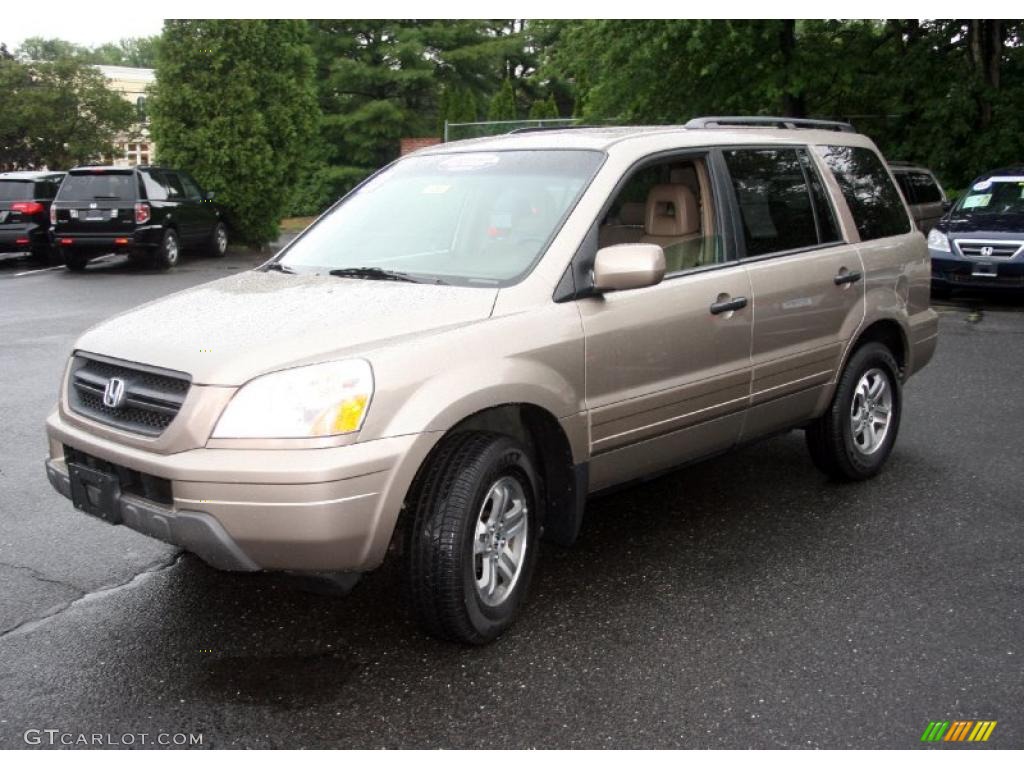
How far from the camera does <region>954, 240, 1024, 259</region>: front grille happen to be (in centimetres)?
1299

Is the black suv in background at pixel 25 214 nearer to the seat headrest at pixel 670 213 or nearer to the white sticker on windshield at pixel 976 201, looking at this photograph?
the white sticker on windshield at pixel 976 201

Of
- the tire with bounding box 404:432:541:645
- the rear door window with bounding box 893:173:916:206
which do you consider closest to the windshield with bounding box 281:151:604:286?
the tire with bounding box 404:432:541:645

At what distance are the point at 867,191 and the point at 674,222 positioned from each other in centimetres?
166

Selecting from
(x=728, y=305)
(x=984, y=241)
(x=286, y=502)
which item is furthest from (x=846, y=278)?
(x=984, y=241)

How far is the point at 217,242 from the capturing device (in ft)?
70.3

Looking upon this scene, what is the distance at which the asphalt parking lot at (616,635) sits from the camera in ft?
11.1

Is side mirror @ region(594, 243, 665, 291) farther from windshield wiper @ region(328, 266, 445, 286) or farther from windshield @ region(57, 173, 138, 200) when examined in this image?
windshield @ region(57, 173, 138, 200)

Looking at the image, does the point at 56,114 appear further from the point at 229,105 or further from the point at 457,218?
the point at 457,218

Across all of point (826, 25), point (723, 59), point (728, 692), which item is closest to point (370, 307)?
point (728, 692)

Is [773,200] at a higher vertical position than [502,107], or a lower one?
lower

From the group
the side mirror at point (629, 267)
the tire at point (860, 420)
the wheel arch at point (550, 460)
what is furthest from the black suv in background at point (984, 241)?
the wheel arch at point (550, 460)

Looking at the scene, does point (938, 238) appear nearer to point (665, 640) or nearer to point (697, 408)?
point (697, 408)

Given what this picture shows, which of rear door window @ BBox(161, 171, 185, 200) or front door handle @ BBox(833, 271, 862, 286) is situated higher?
front door handle @ BBox(833, 271, 862, 286)

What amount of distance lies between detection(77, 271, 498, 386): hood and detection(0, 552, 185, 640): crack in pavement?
1.03m
